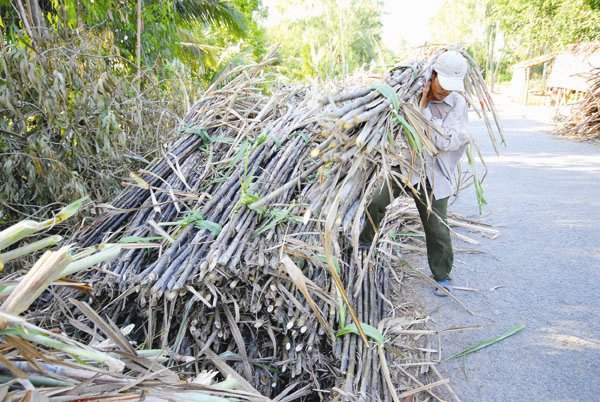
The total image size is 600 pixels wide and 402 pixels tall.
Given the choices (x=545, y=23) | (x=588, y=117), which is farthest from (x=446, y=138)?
(x=545, y=23)

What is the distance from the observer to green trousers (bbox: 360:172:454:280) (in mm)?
3338

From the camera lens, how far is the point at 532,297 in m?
3.31

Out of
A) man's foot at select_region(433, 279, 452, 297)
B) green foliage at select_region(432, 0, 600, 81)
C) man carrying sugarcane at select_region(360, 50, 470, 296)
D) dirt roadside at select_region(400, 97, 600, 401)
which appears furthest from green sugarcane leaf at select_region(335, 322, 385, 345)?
green foliage at select_region(432, 0, 600, 81)

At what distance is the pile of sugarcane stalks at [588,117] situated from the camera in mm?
9812

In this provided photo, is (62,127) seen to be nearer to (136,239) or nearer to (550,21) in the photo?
(136,239)

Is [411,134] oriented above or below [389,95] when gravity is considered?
below

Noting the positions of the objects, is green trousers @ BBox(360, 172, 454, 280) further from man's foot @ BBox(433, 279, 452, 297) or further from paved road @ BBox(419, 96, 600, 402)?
paved road @ BBox(419, 96, 600, 402)

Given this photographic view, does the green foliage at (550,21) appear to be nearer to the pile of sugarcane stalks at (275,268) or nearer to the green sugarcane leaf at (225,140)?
the green sugarcane leaf at (225,140)

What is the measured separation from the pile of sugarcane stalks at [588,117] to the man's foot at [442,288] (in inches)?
334

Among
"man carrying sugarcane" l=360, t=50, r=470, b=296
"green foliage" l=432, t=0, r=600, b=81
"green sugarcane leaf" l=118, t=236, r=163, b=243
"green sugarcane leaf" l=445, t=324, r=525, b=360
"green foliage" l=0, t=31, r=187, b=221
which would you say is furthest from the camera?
"green foliage" l=432, t=0, r=600, b=81

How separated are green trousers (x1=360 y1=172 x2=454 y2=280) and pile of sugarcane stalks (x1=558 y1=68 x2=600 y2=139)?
8.51m

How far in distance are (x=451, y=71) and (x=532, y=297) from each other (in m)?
1.89

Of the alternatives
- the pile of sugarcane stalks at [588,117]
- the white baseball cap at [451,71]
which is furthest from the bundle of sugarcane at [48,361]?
the pile of sugarcane stalks at [588,117]

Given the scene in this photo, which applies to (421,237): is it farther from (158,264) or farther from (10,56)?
(10,56)
